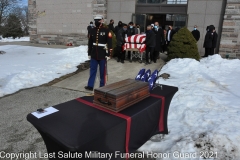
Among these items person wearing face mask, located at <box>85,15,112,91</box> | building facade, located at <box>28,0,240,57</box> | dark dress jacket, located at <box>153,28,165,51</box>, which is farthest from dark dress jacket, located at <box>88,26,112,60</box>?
building facade, located at <box>28,0,240,57</box>

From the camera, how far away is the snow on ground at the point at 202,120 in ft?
8.93

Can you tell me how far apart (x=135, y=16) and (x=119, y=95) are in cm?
1153

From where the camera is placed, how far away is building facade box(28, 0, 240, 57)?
10.4m

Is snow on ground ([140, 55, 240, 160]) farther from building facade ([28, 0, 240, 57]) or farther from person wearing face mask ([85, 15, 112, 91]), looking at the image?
building facade ([28, 0, 240, 57])

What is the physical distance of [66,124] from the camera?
1.74 m

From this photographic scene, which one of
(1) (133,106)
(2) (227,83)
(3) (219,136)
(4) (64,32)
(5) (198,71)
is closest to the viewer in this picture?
(1) (133,106)

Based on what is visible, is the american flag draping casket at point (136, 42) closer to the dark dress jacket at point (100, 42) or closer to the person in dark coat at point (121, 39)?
the person in dark coat at point (121, 39)

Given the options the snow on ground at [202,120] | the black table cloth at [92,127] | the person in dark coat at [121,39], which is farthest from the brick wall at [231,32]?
the black table cloth at [92,127]

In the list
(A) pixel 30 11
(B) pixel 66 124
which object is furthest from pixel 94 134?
(A) pixel 30 11

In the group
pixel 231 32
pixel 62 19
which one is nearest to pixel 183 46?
pixel 231 32

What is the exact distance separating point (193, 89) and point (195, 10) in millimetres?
7629

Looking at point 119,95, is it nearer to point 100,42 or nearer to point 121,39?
point 100,42

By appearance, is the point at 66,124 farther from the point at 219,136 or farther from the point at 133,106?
the point at 219,136

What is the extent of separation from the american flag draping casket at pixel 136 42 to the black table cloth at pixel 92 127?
593 centimetres
